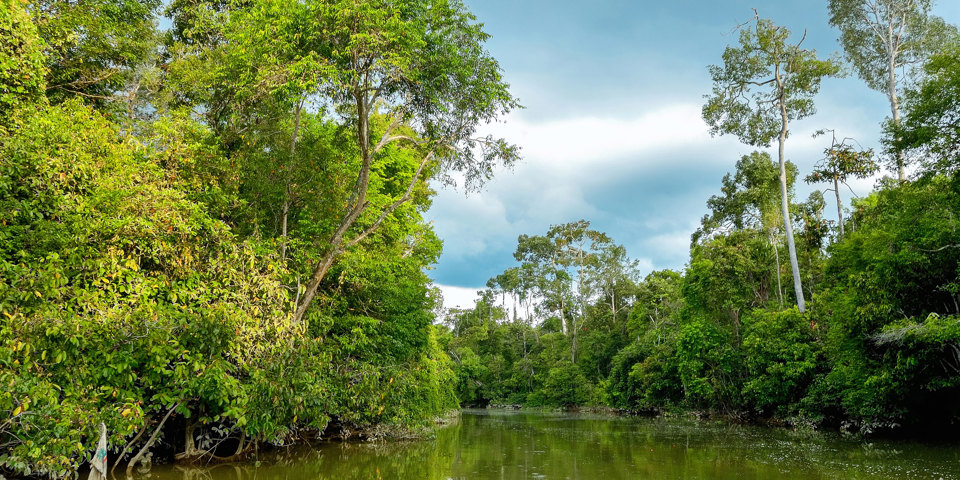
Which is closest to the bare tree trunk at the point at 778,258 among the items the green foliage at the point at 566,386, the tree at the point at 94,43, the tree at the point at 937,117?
the tree at the point at 937,117

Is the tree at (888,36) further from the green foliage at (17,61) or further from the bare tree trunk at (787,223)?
the green foliage at (17,61)

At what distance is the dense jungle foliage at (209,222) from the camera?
7.52 m

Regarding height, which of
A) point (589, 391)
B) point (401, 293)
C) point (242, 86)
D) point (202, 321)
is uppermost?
point (242, 86)

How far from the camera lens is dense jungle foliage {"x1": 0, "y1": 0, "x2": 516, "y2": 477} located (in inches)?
296

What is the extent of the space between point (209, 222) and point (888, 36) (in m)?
28.2

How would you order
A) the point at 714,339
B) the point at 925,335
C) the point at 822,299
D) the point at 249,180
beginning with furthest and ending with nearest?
1. the point at 714,339
2. the point at 822,299
3. the point at 249,180
4. the point at 925,335

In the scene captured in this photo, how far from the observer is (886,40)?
2297 centimetres

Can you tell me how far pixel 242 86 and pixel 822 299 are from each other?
20.7 meters

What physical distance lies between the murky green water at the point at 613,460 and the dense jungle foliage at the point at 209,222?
893 millimetres

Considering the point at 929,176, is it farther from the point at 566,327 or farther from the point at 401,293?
the point at 566,327

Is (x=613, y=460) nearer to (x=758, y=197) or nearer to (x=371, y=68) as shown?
(x=371, y=68)

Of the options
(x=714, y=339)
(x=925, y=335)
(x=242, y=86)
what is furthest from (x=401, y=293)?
(x=714, y=339)

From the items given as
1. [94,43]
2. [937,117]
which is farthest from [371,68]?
[937,117]

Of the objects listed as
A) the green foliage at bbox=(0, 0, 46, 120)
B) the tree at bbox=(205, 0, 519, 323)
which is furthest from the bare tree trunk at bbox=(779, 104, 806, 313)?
the green foliage at bbox=(0, 0, 46, 120)
